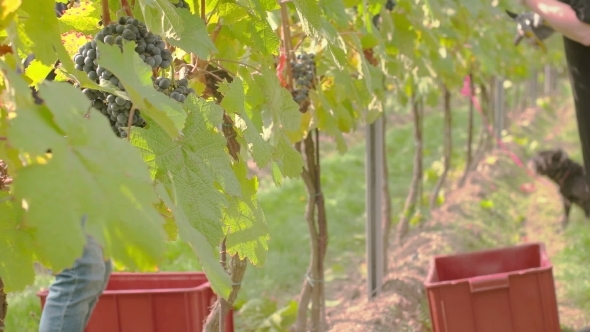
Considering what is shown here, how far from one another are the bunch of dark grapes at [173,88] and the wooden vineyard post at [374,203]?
237 cm

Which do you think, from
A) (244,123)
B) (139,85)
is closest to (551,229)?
(244,123)

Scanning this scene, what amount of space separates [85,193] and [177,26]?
61 centimetres

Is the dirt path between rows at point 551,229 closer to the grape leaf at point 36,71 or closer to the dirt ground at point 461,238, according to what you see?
the dirt ground at point 461,238

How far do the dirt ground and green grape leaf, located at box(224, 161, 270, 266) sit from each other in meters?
1.79

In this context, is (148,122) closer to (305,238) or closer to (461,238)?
(461,238)

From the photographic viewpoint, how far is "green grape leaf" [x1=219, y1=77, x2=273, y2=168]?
5.00ft

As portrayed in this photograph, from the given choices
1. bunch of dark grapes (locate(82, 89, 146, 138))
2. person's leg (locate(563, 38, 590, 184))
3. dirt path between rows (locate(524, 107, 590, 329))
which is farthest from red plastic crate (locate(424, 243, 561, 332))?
bunch of dark grapes (locate(82, 89, 146, 138))

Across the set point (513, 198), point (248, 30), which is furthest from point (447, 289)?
point (513, 198)

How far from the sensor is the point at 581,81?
309cm

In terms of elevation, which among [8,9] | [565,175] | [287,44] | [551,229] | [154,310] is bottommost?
[154,310]

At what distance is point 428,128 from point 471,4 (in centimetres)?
1122

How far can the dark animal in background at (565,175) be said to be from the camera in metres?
6.41

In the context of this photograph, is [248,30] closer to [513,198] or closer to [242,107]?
[242,107]

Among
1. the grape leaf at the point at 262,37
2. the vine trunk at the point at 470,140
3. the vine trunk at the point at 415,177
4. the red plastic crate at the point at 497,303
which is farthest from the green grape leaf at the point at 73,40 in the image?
the vine trunk at the point at 470,140
